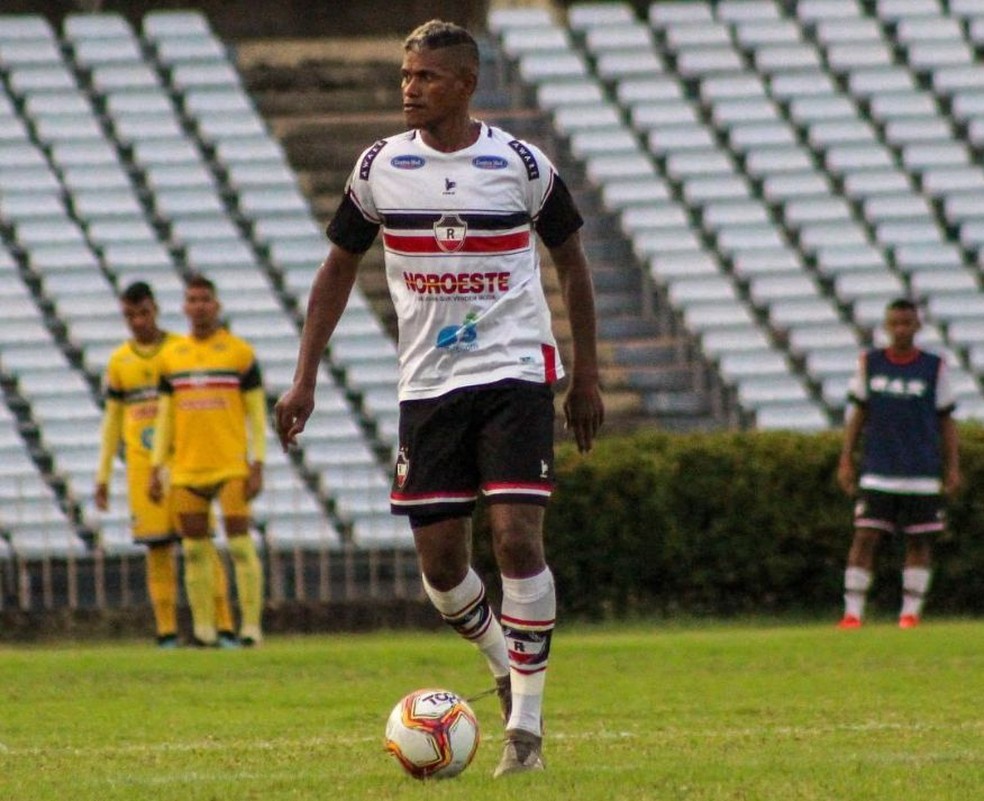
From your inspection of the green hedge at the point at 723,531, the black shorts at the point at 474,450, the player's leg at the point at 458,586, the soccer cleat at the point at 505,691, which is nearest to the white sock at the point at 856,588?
the green hedge at the point at 723,531

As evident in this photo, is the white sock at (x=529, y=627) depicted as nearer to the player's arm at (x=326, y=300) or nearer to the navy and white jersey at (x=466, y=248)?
the navy and white jersey at (x=466, y=248)

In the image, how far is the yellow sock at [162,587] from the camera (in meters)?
14.9

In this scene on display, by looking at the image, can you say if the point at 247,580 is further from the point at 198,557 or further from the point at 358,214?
the point at 358,214

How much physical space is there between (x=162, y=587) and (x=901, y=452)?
4.96 m

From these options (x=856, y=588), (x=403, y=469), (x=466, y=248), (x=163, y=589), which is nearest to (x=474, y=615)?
(x=403, y=469)

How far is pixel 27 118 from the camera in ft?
75.4

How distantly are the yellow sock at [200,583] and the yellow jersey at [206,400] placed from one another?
0.41 metres

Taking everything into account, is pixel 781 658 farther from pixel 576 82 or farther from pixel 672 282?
pixel 576 82

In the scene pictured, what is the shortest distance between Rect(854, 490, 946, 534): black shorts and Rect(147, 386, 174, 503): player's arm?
15.2 feet

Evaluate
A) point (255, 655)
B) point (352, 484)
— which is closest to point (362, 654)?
point (255, 655)

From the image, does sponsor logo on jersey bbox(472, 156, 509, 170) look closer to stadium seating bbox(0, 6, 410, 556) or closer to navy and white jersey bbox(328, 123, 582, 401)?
navy and white jersey bbox(328, 123, 582, 401)

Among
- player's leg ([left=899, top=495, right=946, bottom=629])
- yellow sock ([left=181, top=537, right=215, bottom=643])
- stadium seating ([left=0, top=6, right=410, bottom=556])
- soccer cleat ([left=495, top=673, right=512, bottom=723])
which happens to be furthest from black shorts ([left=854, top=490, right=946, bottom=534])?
soccer cleat ([left=495, top=673, right=512, bottom=723])

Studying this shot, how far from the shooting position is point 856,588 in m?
15.5

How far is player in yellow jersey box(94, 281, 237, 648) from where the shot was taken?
15.0 meters
